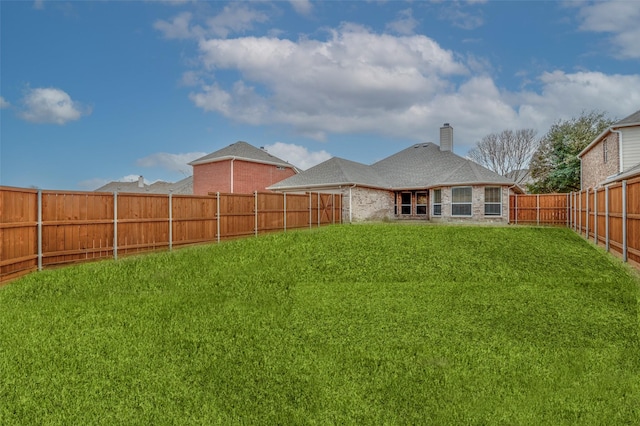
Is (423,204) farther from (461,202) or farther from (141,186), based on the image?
(141,186)

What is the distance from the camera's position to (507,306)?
607cm

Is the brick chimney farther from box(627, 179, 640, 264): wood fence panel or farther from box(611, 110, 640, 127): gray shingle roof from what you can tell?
box(627, 179, 640, 264): wood fence panel

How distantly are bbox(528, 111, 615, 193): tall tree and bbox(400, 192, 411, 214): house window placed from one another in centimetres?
1355

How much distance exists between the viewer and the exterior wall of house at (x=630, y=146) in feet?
53.5

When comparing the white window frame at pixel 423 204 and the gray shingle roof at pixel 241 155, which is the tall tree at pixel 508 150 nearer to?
the white window frame at pixel 423 204

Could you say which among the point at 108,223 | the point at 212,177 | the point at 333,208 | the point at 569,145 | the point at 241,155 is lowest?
the point at 108,223

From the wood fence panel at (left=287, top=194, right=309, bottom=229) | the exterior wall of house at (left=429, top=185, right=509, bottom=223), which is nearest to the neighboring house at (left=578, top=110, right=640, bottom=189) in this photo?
the exterior wall of house at (left=429, top=185, right=509, bottom=223)

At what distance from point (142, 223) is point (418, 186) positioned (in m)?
19.3

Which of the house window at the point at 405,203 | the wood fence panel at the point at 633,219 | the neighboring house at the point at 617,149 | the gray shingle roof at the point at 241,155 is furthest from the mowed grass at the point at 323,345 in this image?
the gray shingle roof at the point at 241,155

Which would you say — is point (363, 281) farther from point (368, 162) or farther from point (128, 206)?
point (368, 162)

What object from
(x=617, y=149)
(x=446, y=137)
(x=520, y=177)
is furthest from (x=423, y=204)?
(x=520, y=177)

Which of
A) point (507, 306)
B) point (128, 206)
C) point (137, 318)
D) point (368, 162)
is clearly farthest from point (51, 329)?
point (368, 162)

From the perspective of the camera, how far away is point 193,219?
12812mm

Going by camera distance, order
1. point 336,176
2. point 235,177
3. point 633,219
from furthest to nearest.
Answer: point 235,177 → point 336,176 → point 633,219
